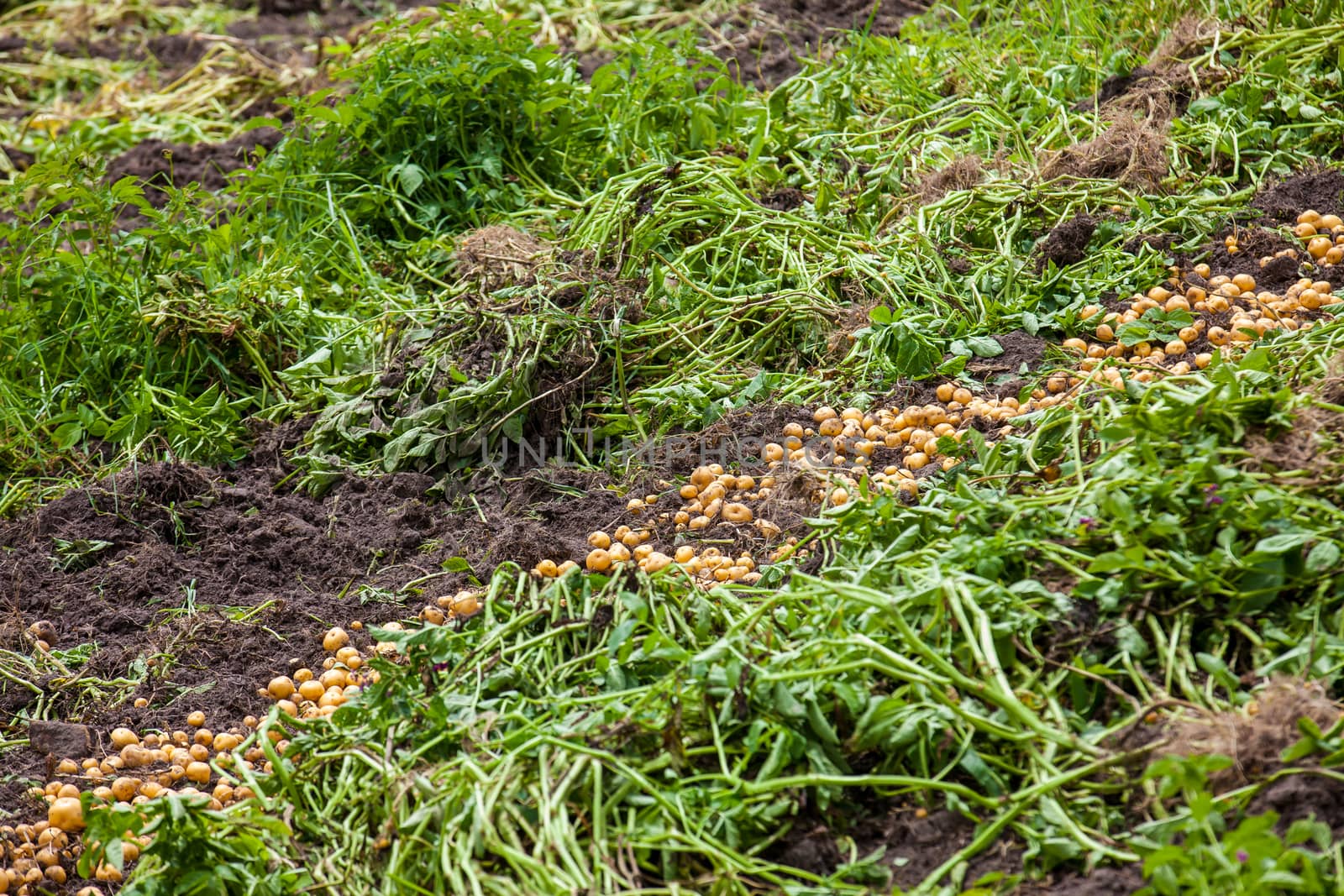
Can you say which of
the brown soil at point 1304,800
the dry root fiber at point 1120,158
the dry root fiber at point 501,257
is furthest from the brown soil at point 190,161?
the brown soil at point 1304,800

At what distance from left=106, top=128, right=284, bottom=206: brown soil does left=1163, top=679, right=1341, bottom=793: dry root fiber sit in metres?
4.38

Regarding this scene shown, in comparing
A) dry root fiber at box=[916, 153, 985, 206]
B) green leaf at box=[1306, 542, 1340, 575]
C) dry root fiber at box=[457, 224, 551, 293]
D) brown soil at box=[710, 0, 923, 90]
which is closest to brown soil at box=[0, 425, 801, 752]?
dry root fiber at box=[457, 224, 551, 293]

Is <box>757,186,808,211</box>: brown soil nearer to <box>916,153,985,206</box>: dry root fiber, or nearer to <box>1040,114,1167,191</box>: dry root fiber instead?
<box>916,153,985,206</box>: dry root fiber

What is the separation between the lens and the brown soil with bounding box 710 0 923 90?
215 inches

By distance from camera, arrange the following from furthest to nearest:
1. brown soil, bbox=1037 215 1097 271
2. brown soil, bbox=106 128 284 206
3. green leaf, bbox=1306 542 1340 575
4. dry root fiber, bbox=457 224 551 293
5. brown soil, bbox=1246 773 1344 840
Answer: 1. brown soil, bbox=106 128 284 206
2. dry root fiber, bbox=457 224 551 293
3. brown soil, bbox=1037 215 1097 271
4. green leaf, bbox=1306 542 1340 575
5. brown soil, bbox=1246 773 1344 840

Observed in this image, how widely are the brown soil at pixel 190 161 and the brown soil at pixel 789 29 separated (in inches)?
83.2

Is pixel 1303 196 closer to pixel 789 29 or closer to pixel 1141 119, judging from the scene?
pixel 1141 119

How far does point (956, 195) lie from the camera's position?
3.94m

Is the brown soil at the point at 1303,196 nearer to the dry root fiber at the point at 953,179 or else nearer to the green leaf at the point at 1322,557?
the dry root fiber at the point at 953,179

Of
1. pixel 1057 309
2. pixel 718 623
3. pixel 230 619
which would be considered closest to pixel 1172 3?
pixel 1057 309

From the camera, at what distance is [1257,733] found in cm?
205

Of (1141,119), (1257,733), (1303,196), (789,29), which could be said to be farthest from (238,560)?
(789,29)

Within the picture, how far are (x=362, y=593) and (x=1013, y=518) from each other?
1670 millimetres

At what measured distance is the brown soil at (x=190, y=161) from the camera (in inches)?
209
